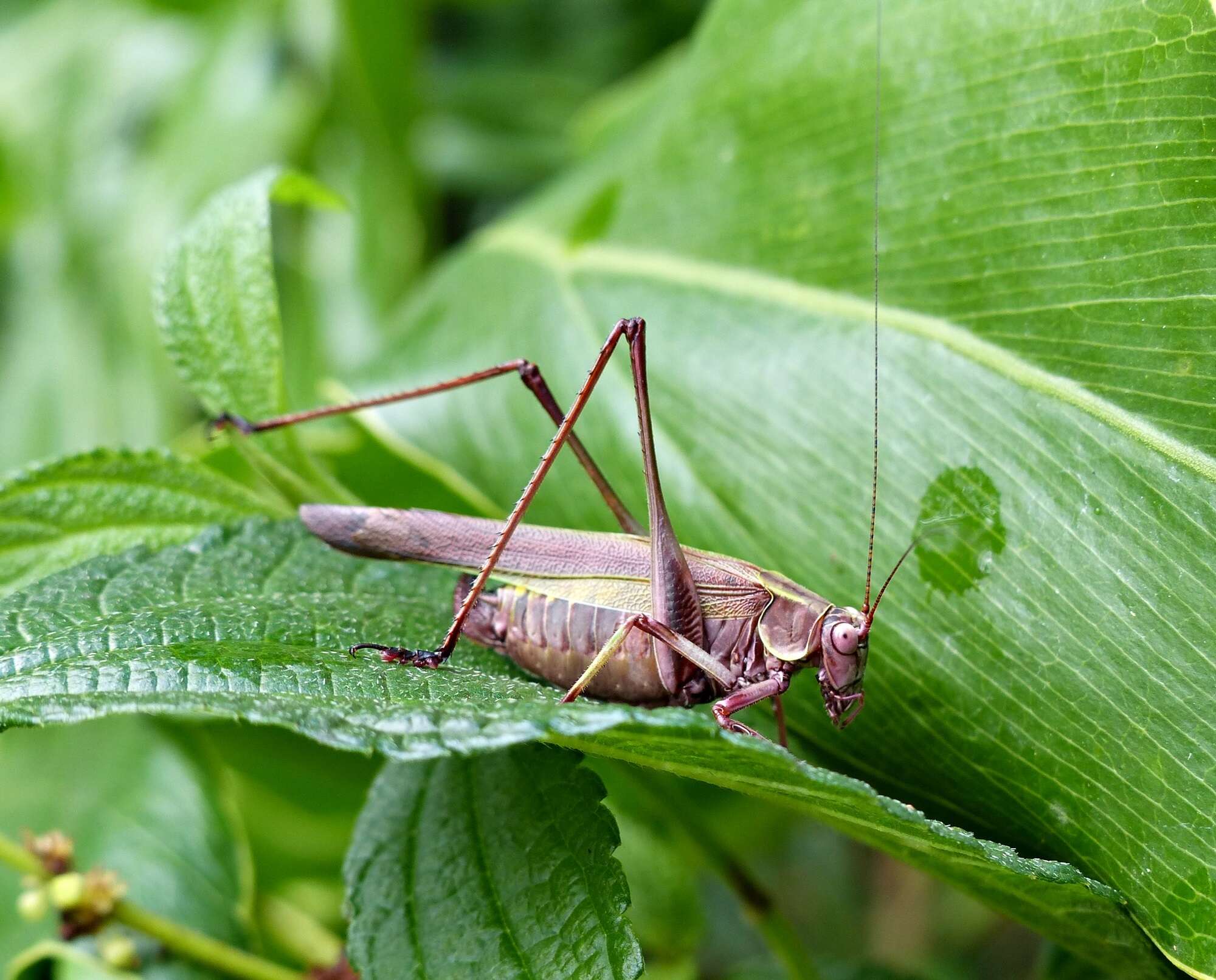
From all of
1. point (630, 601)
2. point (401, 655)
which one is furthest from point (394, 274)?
point (401, 655)

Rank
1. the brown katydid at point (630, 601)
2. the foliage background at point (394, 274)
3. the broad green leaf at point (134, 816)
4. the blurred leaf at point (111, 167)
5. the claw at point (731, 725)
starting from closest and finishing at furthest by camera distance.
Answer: the claw at point (731, 725)
the brown katydid at point (630, 601)
the foliage background at point (394, 274)
the broad green leaf at point (134, 816)
the blurred leaf at point (111, 167)

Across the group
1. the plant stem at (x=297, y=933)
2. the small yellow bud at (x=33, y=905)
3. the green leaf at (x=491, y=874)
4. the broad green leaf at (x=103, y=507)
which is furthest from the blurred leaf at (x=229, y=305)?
the plant stem at (x=297, y=933)

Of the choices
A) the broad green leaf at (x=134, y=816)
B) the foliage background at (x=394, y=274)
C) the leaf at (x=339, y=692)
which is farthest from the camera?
the broad green leaf at (x=134, y=816)

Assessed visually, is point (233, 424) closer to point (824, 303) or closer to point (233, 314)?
point (233, 314)

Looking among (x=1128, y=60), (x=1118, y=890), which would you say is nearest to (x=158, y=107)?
(x=1128, y=60)

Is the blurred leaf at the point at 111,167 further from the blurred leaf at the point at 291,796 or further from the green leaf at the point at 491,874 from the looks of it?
the green leaf at the point at 491,874

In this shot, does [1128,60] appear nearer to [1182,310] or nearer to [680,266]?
[1182,310]
